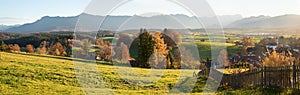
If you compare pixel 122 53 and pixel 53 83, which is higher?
pixel 122 53

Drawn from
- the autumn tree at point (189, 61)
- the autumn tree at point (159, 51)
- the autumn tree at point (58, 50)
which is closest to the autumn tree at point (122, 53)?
the autumn tree at point (159, 51)

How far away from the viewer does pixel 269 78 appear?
18234 mm

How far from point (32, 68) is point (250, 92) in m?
15.2

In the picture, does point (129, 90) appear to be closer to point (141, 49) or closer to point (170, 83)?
point (170, 83)

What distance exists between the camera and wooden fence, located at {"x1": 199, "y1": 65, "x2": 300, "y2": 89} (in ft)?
52.9

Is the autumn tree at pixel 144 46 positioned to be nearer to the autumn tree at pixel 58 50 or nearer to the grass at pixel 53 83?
the grass at pixel 53 83

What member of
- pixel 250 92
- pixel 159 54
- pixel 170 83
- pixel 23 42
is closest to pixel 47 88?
pixel 170 83

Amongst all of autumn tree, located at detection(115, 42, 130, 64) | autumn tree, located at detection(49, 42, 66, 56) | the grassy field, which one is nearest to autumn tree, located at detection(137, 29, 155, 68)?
autumn tree, located at detection(115, 42, 130, 64)

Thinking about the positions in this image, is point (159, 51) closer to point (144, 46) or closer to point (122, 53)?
point (144, 46)

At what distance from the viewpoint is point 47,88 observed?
19.8 m

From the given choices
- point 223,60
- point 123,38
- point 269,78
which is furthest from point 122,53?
point 223,60

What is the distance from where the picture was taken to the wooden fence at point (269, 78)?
52.9ft

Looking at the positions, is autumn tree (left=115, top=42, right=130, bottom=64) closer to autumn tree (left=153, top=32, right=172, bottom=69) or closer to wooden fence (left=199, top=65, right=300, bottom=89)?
autumn tree (left=153, top=32, right=172, bottom=69)

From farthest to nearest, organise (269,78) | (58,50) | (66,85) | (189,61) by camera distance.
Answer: (58,50) < (189,61) < (66,85) < (269,78)
